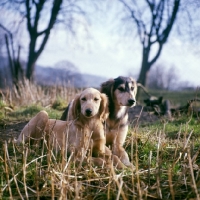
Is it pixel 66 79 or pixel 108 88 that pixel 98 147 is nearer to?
pixel 108 88

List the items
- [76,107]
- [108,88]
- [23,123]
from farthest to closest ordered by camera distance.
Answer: [23,123] < [108,88] < [76,107]

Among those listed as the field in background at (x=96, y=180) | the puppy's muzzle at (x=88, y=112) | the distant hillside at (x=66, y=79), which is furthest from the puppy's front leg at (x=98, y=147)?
the distant hillside at (x=66, y=79)

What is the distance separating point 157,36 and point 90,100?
13.4 meters

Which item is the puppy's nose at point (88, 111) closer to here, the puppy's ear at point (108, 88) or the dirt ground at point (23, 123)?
the dirt ground at point (23, 123)

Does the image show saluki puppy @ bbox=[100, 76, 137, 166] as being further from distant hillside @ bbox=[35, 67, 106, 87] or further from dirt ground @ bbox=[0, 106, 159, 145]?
distant hillside @ bbox=[35, 67, 106, 87]

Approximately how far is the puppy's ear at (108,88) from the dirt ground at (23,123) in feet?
1.90

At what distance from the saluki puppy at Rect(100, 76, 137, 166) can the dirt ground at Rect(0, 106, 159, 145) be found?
0.22 m

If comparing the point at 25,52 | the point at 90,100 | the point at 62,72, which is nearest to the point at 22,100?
the point at 25,52

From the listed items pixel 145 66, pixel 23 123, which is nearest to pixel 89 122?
pixel 23 123

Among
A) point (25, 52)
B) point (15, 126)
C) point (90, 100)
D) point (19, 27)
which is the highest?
point (19, 27)

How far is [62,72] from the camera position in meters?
37.4

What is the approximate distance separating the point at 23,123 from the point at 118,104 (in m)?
3.00

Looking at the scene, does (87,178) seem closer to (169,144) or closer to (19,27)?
(169,144)

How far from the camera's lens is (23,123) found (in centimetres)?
675
